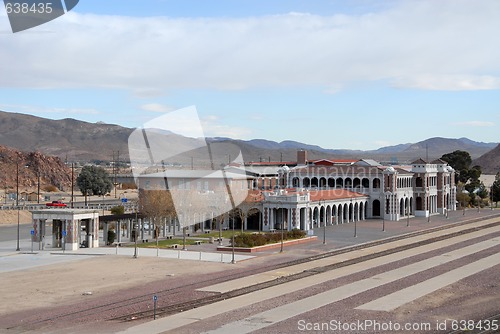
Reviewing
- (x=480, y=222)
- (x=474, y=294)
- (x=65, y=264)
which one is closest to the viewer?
(x=474, y=294)

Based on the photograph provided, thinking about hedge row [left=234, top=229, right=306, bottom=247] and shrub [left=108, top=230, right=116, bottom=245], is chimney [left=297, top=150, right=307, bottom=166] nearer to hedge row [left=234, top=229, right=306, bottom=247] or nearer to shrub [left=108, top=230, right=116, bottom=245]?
hedge row [left=234, top=229, right=306, bottom=247]

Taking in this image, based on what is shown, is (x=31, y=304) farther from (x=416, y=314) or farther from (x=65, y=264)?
(x=416, y=314)

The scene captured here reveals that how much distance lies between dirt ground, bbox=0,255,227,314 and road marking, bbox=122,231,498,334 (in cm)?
703

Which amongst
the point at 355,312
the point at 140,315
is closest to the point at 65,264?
the point at 140,315

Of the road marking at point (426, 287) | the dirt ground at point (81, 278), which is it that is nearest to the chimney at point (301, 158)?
the road marking at point (426, 287)

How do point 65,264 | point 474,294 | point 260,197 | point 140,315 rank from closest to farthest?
1. point 140,315
2. point 474,294
3. point 65,264
4. point 260,197

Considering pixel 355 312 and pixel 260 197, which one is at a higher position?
pixel 260 197

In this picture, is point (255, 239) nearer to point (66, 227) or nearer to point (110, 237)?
point (110, 237)

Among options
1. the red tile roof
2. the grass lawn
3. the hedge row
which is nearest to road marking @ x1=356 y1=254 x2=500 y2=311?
the hedge row

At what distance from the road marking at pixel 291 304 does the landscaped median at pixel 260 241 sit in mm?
10188

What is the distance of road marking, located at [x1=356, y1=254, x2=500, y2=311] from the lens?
1393 inches

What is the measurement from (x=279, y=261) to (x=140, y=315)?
→ 778 inches

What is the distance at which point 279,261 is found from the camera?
51062 mm

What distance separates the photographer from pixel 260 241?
58781mm
